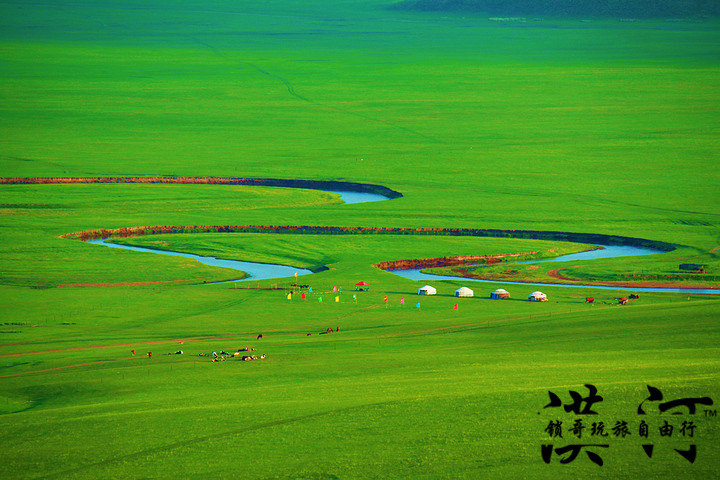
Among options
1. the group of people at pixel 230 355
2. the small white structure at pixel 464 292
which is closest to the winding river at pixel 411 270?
the small white structure at pixel 464 292

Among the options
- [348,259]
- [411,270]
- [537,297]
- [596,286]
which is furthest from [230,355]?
[411,270]

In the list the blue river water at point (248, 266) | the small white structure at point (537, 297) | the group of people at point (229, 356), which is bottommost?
the group of people at point (229, 356)

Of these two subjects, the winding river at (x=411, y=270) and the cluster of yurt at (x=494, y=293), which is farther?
the winding river at (x=411, y=270)

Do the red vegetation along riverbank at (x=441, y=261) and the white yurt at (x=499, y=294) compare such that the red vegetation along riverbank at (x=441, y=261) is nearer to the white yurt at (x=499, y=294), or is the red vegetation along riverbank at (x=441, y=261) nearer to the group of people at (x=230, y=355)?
the white yurt at (x=499, y=294)

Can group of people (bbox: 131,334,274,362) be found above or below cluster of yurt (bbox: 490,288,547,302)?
below

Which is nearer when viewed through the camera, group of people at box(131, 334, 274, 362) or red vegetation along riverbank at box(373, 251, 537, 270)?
group of people at box(131, 334, 274, 362)

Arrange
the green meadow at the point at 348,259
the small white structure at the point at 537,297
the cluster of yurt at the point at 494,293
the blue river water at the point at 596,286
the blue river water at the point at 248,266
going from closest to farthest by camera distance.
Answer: the green meadow at the point at 348,259
the small white structure at the point at 537,297
the cluster of yurt at the point at 494,293
the blue river water at the point at 596,286
the blue river water at the point at 248,266

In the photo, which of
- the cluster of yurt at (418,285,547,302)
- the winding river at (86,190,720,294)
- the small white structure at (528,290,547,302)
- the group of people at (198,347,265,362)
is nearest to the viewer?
the group of people at (198,347,265,362)

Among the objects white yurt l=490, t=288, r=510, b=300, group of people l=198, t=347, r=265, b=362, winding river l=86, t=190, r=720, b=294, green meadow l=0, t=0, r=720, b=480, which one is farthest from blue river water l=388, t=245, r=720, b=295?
group of people l=198, t=347, r=265, b=362

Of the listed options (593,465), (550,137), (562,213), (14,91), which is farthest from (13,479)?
(14,91)

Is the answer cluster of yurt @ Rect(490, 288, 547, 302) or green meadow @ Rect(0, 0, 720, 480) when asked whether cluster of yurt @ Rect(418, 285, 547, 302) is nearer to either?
cluster of yurt @ Rect(490, 288, 547, 302)
